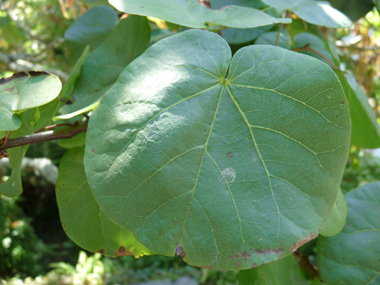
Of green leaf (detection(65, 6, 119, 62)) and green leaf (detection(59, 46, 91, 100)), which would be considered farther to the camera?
green leaf (detection(65, 6, 119, 62))

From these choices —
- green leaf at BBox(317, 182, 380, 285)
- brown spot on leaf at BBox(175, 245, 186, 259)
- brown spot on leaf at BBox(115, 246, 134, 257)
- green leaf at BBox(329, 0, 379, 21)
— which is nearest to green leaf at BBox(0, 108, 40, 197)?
brown spot on leaf at BBox(115, 246, 134, 257)

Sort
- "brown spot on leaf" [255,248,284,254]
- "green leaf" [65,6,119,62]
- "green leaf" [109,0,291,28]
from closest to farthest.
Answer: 1. "brown spot on leaf" [255,248,284,254]
2. "green leaf" [109,0,291,28]
3. "green leaf" [65,6,119,62]

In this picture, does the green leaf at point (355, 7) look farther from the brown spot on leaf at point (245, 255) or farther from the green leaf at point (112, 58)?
the brown spot on leaf at point (245, 255)

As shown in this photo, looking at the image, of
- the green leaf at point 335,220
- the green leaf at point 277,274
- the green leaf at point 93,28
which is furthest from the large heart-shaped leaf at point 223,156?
the green leaf at point 93,28

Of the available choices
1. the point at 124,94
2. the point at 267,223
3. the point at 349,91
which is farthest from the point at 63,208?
the point at 349,91

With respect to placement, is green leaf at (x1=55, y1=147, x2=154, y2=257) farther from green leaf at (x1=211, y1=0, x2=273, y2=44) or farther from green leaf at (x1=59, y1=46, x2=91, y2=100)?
green leaf at (x1=211, y1=0, x2=273, y2=44)

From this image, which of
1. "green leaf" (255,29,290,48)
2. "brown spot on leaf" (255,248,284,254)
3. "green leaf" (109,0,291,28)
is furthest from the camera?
"green leaf" (255,29,290,48)

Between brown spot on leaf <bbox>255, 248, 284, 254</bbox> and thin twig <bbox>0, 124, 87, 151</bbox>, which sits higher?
brown spot on leaf <bbox>255, 248, 284, 254</bbox>

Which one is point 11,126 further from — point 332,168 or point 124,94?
point 332,168
